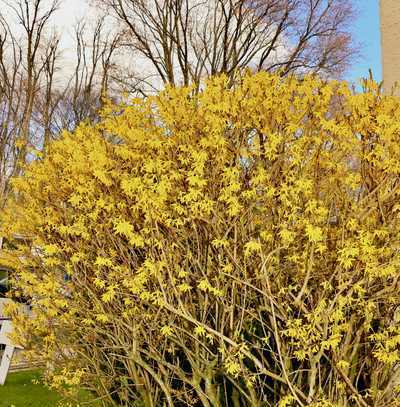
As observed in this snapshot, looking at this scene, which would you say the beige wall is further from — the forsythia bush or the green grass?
the green grass

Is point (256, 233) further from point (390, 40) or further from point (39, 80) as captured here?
point (39, 80)

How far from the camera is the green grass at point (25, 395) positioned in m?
6.91

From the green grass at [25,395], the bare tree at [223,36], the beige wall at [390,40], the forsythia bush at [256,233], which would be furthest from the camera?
the bare tree at [223,36]

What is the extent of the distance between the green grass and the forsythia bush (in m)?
3.24

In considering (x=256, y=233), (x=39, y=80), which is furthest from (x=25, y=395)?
(x=39, y=80)

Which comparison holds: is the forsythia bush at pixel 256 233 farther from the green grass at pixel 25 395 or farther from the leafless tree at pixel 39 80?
the leafless tree at pixel 39 80

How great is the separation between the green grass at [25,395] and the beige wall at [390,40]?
6823 mm

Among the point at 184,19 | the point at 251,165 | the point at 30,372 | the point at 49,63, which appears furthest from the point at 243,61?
the point at 251,165

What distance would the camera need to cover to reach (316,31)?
15898 millimetres

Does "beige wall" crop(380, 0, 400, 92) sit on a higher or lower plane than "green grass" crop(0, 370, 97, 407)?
higher

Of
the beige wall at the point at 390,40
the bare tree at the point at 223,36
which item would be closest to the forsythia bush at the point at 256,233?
the beige wall at the point at 390,40

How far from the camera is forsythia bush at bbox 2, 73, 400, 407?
358cm

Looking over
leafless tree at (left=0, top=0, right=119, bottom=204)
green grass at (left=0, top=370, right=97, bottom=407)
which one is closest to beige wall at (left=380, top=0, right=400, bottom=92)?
green grass at (left=0, top=370, right=97, bottom=407)

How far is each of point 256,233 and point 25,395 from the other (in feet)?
18.1
